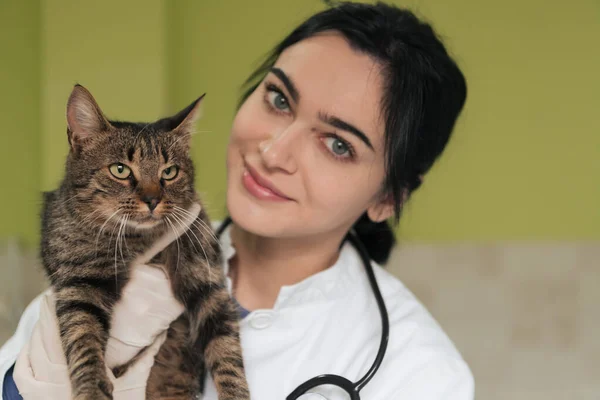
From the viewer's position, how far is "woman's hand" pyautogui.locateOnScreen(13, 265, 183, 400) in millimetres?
1036

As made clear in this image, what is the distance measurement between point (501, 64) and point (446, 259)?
83cm

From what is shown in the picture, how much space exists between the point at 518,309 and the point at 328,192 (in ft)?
4.74

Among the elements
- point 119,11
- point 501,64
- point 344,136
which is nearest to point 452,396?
point 344,136

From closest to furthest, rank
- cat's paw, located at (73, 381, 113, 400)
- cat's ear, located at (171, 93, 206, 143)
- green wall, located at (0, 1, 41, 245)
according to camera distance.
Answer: cat's paw, located at (73, 381, 113, 400) < cat's ear, located at (171, 93, 206, 143) < green wall, located at (0, 1, 41, 245)

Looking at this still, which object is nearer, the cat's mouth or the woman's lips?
the cat's mouth

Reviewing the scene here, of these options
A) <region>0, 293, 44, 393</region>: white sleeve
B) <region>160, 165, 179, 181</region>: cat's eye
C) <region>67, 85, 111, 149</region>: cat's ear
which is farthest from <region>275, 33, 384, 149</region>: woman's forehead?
<region>0, 293, 44, 393</region>: white sleeve

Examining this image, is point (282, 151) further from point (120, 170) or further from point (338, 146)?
point (120, 170)

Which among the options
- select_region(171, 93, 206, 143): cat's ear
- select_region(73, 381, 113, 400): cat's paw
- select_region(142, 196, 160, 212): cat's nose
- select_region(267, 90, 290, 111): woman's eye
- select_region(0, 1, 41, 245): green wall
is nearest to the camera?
select_region(73, 381, 113, 400): cat's paw

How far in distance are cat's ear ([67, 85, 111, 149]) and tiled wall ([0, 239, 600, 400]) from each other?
4.97 feet

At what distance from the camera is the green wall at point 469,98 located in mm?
2053

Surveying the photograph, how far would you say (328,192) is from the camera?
1.17 meters

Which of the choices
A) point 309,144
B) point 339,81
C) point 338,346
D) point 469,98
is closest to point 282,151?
point 309,144

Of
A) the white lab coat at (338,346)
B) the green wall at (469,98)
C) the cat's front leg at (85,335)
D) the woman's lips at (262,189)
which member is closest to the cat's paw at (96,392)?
the cat's front leg at (85,335)

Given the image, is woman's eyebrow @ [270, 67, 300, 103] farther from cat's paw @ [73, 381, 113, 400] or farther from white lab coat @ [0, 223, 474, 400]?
cat's paw @ [73, 381, 113, 400]
